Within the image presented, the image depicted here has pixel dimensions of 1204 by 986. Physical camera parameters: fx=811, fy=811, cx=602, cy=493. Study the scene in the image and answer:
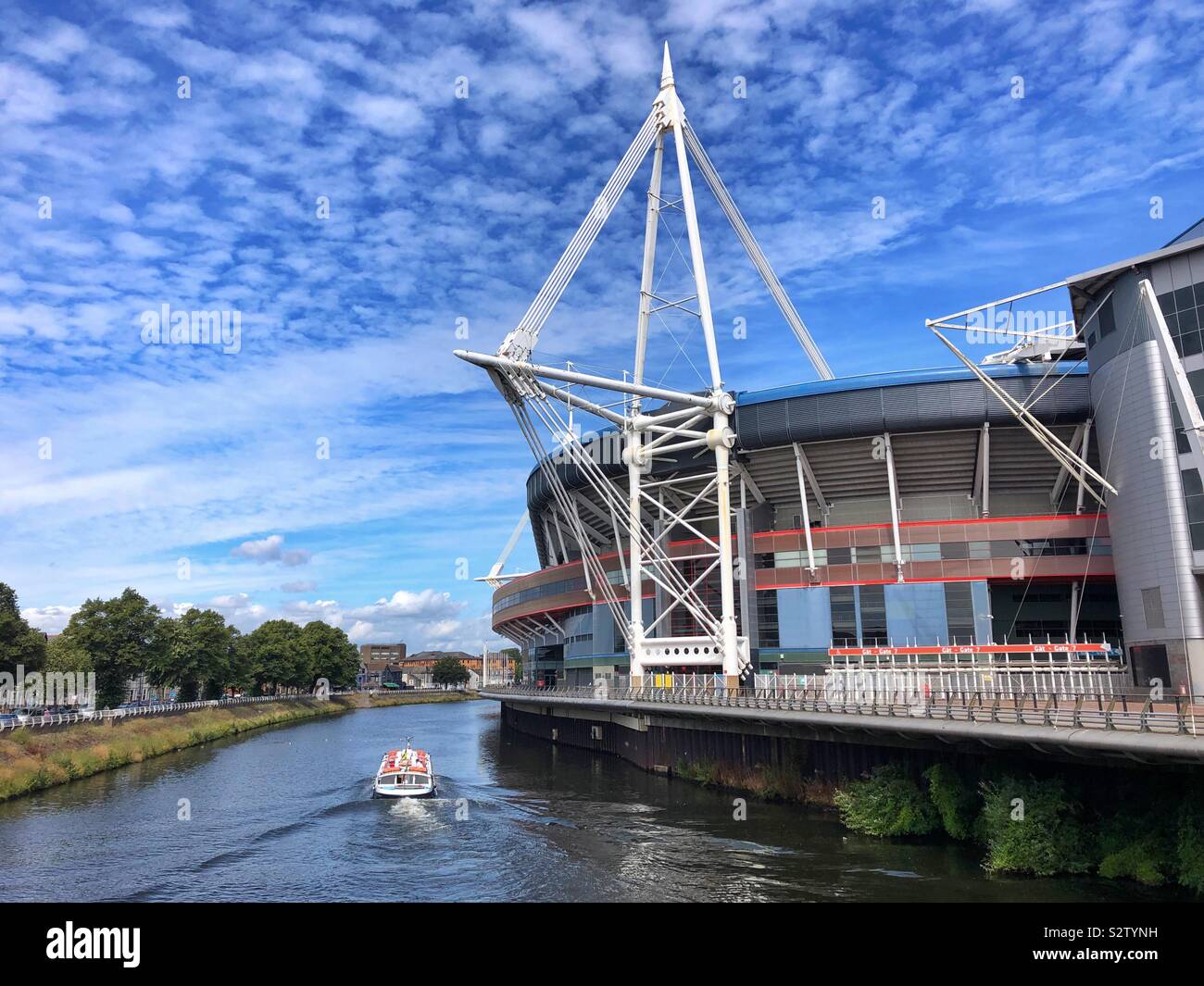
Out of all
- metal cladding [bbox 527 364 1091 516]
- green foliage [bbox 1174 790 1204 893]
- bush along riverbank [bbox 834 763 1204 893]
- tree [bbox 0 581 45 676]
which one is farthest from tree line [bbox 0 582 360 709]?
green foliage [bbox 1174 790 1204 893]

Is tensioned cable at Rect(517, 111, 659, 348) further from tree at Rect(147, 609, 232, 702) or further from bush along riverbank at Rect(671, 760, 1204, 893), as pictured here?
tree at Rect(147, 609, 232, 702)

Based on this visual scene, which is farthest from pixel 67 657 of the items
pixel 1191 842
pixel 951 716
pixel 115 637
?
pixel 1191 842

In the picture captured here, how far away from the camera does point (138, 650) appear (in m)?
72.2

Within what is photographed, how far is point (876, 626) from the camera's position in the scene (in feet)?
177

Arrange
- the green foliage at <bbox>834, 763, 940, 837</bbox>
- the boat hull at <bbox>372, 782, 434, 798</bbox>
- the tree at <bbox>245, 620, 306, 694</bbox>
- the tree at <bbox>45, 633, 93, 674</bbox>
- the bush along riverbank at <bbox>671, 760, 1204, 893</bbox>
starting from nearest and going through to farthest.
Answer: the bush along riverbank at <bbox>671, 760, 1204, 893</bbox>
the green foliage at <bbox>834, 763, 940, 837</bbox>
the boat hull at <bbox>372, 782, 434, 798</bbox>
the tree at <bbox>45, 633, 93, 674</bbox>
the tree at <bbox>245, 620, 306, 694</bbox>

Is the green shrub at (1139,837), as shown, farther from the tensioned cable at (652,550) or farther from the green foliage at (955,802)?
the tensioned cable at (652,550)

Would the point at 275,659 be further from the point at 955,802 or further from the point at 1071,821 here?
the point at 1071,821

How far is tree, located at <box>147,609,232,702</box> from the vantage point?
78.9 metres

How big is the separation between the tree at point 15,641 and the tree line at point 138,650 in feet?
0.23

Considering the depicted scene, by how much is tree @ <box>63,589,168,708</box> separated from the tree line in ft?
0.25

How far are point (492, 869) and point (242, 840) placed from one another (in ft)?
36.0

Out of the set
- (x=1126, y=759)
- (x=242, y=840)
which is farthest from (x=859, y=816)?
(x=242, y=840)
